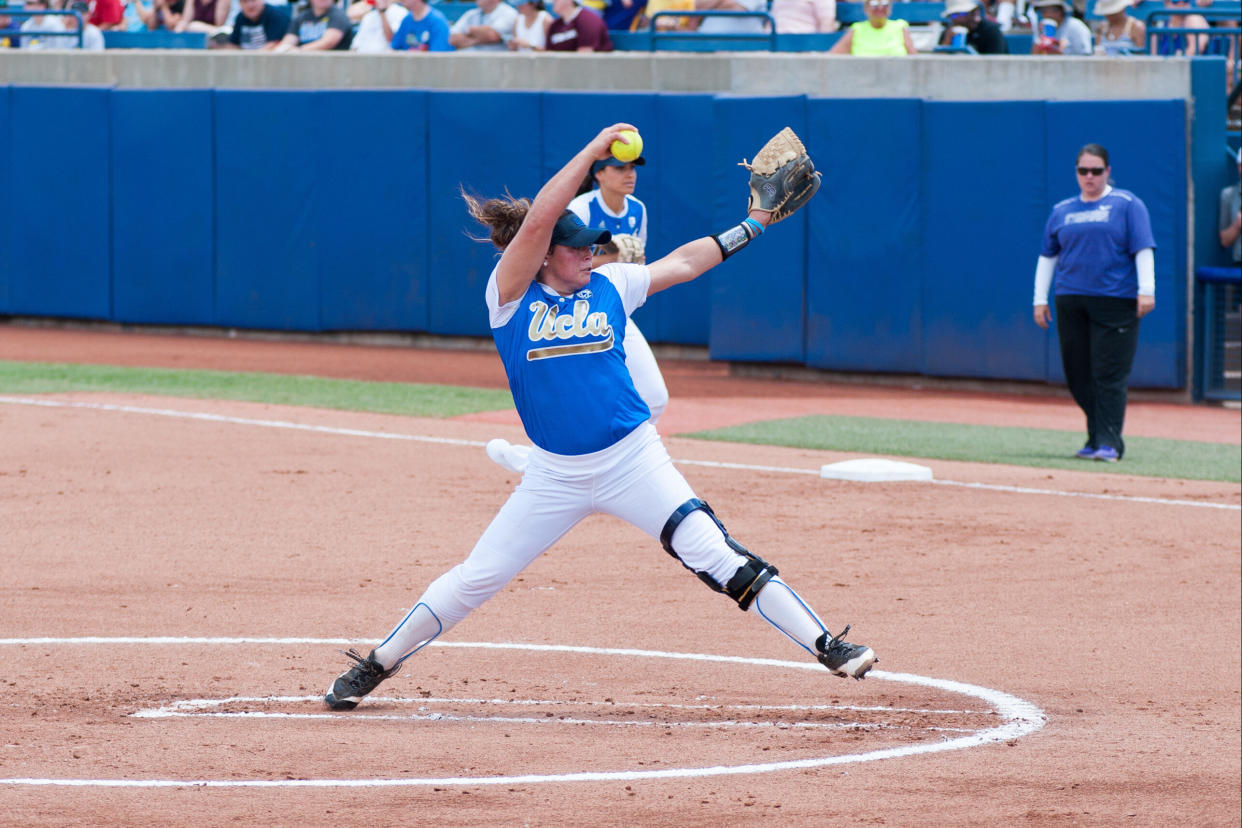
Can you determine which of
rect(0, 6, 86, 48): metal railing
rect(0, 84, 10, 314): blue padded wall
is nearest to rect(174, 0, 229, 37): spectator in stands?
rect(0, 6, 86, 48): metal railing

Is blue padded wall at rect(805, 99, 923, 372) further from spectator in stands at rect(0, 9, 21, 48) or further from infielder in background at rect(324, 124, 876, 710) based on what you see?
infielder in background at rect(324, 124, 876, 710)

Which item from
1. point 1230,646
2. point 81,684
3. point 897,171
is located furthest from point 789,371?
point 81,684

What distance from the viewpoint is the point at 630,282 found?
5918 mm

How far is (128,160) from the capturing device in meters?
19.6

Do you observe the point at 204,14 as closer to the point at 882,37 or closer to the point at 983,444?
the point at 882,37

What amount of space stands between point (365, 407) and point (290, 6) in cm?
888

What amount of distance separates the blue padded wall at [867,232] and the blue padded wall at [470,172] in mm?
3246

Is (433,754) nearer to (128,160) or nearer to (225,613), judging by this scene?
(225,613)

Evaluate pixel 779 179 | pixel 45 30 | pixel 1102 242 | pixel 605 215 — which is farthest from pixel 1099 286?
pixel 45 30

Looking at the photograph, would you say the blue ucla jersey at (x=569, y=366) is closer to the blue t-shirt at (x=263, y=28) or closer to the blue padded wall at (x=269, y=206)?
the blue padded wall at (x=269, y=206)

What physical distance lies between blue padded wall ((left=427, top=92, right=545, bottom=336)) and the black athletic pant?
7038 millimetres

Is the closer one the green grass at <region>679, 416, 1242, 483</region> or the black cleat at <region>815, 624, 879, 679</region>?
the black cleat at <region>815, 624, 879, 679</region>

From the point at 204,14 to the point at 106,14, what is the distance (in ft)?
4.72

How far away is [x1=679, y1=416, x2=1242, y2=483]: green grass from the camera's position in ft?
40.0
